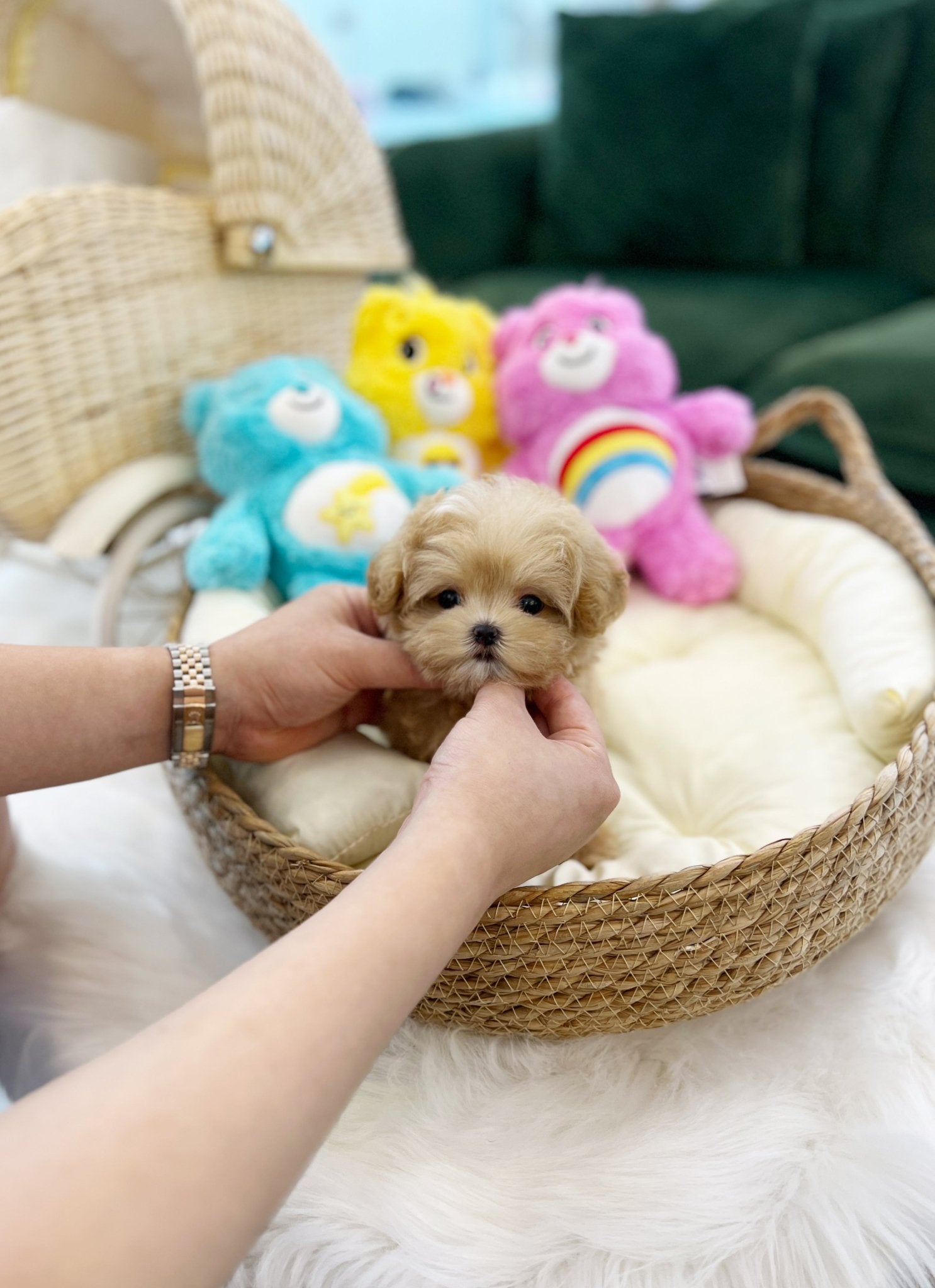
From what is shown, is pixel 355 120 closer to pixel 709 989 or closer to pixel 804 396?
pixel 804 396

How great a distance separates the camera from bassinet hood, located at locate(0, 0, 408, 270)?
135 centimetres

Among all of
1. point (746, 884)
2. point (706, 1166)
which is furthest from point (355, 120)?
point (706, 1166)

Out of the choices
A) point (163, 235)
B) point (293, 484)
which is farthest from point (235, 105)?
point (293, 484)

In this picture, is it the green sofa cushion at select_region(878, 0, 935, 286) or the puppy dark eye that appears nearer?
the puppy dark eye

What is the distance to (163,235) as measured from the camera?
1.41 metres

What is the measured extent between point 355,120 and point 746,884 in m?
1.44

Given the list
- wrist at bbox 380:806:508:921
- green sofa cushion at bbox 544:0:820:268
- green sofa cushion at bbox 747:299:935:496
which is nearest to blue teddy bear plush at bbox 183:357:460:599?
wrist at bbox 380:806:508:921

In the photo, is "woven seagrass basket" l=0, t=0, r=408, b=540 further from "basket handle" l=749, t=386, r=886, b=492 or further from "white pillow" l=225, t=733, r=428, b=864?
"basket handle" l=749, t=386, r=886, b=492

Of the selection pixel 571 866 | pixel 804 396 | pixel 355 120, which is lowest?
pixel 571 866

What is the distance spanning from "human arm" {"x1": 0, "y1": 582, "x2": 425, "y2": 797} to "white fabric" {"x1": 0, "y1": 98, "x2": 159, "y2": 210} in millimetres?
898

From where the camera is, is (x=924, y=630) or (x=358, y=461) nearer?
(x=924, y=630)

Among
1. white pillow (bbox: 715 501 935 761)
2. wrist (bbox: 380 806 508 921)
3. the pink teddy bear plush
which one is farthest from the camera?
the pink teddy bear plush

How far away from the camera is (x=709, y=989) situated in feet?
2.88

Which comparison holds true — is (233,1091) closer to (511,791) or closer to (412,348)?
(511,791)
